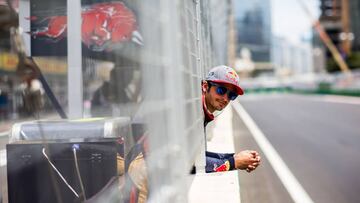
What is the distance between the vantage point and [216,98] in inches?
91.5

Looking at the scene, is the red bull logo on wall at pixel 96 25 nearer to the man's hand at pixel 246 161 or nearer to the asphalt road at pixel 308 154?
the asphalt road at pixel 308 154

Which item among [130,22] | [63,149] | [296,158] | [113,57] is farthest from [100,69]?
[296,158]

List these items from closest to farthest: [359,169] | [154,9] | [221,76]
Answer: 1. [154,9]
2. [221,76]
3. [359,169]

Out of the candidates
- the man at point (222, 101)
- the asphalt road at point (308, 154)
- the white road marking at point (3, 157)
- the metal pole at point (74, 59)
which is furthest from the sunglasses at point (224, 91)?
the metal pole at point (74, 59)

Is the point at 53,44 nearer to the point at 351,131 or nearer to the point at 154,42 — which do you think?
the point at 154,42

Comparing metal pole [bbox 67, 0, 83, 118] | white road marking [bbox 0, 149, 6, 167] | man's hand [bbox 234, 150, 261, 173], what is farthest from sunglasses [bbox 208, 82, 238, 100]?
metal pole [bbox 67, 0, 83, 118]

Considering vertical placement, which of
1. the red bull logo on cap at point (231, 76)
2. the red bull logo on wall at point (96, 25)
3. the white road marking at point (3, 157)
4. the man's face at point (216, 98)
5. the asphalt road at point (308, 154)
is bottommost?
the asphalt road at point (308, 154)

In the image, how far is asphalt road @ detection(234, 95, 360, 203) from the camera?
384 cm

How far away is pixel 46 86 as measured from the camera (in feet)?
13.1

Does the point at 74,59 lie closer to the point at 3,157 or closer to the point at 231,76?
the point at 3,157

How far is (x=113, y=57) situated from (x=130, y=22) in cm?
53

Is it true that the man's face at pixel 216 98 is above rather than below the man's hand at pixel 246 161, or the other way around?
above

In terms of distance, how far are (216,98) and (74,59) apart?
5.28 ft

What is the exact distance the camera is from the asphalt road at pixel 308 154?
12.6 feet
